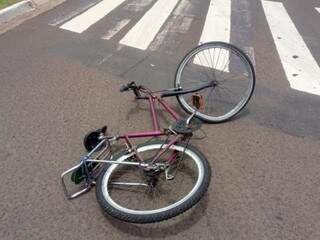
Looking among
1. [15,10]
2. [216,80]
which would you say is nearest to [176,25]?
[216,80]

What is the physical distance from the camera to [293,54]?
648cm

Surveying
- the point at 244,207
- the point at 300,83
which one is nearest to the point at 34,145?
the point at 244,207

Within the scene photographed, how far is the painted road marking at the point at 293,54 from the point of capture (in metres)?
5.54

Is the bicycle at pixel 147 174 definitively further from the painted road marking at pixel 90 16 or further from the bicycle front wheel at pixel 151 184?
the painted road marking at pixel 90 16

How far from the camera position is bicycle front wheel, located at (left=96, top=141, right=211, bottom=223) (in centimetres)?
305

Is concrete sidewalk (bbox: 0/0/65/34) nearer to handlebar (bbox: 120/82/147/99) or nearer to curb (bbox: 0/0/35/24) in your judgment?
curb (bbox: 0/0/35/24)

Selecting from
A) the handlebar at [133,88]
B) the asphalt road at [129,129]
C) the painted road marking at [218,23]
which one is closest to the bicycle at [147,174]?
the asphalt road at [129,129]

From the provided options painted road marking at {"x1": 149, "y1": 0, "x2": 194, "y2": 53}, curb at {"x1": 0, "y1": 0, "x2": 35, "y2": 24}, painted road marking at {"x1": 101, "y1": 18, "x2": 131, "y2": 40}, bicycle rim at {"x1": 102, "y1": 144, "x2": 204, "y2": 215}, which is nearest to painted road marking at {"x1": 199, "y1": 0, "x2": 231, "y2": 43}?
painted road marking at {"x1": 149, "y1": 0, "x2": 194, "y2": 53}

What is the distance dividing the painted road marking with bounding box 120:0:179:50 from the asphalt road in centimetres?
16

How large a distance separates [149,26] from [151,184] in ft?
15.2

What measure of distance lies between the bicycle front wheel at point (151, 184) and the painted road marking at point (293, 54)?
262 cm

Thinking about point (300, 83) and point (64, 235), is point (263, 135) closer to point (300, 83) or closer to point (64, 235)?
point (300, 83)

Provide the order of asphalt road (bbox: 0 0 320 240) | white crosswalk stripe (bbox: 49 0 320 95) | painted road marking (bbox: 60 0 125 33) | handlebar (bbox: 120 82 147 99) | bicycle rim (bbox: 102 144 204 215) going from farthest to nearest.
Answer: painted road marking (bbox: 60 0 125 33)
white crosswalk stripe (bbox: 49 0 320 95)
handlebar (bbox: 120 82 147 99)
bicycle rim (bbox: 102 144 204 215)
asphalt road (bbox: 0 0 320 240)

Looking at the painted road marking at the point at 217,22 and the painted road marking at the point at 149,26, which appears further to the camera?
the painted road marking at the point at 217,22
